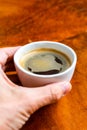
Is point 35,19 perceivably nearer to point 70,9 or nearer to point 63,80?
point 70,9

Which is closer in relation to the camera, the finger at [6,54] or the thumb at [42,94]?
the thumb at [42,94]

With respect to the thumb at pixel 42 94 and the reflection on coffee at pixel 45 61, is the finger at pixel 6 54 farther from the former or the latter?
the thumb at pixel 42 94

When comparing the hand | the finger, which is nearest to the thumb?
the hand

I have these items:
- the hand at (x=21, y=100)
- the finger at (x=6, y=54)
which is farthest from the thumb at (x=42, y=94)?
the finger at (x=6, y=54)

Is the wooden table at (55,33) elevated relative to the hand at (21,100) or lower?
lower

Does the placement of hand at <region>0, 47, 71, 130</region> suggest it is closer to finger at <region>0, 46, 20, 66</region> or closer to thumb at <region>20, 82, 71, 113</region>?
thumb at <region>20, 82, 71, 113</region>

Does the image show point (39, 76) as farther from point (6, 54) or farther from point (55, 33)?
point (55, 33)

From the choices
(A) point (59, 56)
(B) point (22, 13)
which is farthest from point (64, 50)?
(B) point (22, 13)
